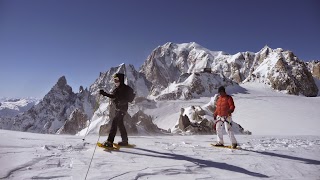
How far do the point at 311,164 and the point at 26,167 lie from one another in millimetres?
7078

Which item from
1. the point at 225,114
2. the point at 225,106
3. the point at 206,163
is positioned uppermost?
the point at 225,106

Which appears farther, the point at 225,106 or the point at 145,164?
the point at 225,106

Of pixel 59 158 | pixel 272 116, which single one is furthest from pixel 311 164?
pixel 272 116

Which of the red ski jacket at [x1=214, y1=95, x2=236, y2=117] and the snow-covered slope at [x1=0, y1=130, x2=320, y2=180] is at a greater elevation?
the red ski jacket at [x1=214, y1=95, x2=236, y2=117]

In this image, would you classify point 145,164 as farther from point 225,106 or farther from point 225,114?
point 225,106

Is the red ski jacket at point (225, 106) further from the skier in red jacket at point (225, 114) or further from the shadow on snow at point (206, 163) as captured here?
the shadow on snow at point (206, 163)

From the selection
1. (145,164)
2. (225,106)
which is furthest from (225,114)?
(145,164)

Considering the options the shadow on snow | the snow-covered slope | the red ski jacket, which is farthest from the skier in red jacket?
the shadow on snow

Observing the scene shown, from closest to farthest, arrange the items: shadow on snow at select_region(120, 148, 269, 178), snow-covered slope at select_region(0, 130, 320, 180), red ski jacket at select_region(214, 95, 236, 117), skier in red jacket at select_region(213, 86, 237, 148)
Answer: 1. snow-covered slope at select_region(0, 130, 320, 180)
2. shadow on snow at select_region(120, 148, 269, 178)
3. skier in red jacket at select_region(213, 86, 237, 148)
4. red ski jacket at select_region(214, 95, 236, 117)

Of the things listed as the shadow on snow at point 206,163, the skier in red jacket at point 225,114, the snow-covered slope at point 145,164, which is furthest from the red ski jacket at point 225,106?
the shadow on snow at point 206,163

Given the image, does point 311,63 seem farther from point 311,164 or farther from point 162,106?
point 311,164

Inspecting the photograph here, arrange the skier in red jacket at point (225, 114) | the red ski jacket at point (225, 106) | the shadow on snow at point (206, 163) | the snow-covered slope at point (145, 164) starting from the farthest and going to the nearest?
the red ski jacket at point (225, 106) < the skier in red jacket at point (225, 114) < the shadow on snow at point (206, 163) < the snow-covered slope at point (145, 164)

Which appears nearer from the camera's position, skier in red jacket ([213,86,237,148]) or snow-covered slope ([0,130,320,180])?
snow-covered slope ([0,130,320,180])

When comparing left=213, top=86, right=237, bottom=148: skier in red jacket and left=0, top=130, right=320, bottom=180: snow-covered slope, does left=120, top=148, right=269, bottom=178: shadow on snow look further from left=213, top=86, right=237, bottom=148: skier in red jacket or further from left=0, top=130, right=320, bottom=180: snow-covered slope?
left=213, top=86, right=237, bottom=148: skier in red jacket
